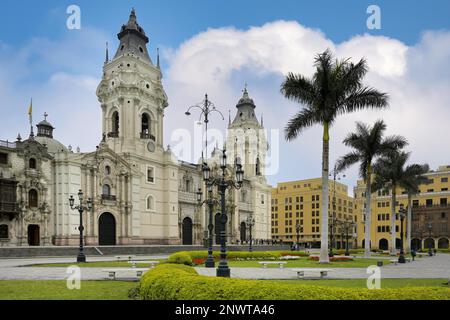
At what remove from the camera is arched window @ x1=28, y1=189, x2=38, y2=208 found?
139ft

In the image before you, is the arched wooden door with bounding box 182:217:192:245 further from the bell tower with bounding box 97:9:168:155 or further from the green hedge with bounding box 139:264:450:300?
the green hedge with bounding box 139:264:450:300

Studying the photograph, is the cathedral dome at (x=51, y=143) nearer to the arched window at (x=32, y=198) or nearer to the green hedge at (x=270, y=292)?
the arched window at (x=32, y=198)

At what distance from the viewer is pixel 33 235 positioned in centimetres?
4316

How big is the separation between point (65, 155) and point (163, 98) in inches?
723

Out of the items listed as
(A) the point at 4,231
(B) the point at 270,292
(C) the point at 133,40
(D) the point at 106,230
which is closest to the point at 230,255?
(D) the point at 106,230

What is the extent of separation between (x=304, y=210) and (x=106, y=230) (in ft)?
211

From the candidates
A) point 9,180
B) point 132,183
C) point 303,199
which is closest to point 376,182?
point 132,183

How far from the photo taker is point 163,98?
58594 mm

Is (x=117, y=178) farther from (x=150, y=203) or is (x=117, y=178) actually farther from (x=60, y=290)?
(x=60, y=290)

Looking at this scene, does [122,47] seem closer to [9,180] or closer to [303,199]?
[9,180]

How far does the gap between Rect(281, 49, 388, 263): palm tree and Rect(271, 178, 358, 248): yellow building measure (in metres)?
72.5

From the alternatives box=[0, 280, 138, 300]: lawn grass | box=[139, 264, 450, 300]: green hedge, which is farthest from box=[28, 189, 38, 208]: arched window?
box=[139, 264, 450, 300]: green hedge

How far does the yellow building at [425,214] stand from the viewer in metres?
75.6

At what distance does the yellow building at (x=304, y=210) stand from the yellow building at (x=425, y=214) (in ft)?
43.4
